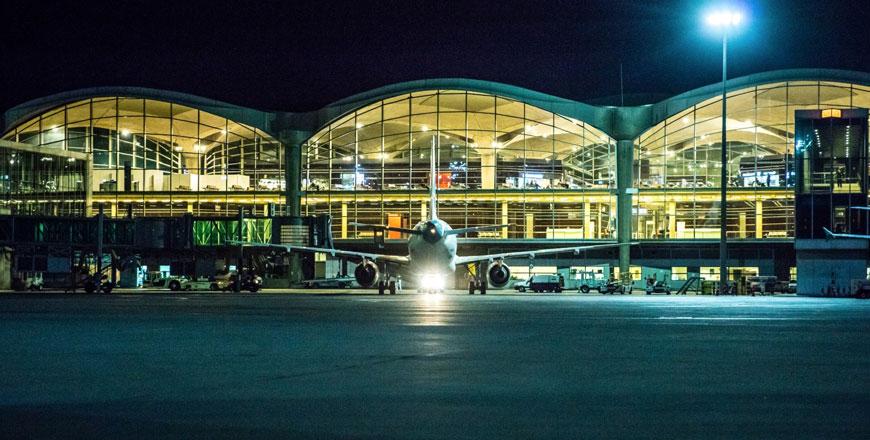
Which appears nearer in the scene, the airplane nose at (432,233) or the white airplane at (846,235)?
the airplane nose at (432,233)

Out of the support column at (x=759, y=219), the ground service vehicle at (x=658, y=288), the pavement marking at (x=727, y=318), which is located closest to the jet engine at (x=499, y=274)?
the ground service vehicle at (x=658, y=288)

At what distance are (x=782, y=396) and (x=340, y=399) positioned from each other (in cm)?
479

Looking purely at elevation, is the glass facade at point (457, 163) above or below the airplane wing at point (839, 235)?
above

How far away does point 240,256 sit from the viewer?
246 feet

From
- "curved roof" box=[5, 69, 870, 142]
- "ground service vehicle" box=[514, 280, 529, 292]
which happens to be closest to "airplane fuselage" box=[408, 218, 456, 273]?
"ground service vehicle" box=[514, 280, 529, 292]

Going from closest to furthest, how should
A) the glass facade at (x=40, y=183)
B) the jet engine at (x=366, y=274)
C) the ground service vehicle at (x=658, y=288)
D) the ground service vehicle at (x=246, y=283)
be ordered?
the jet engine at (x=366, y=274) < the ground service vehicle at (x=658, y=288) < the ground service vehicle at (x=246, y=283) < the glass facade at (x=40, y=183)

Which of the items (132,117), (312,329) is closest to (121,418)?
(312,329)

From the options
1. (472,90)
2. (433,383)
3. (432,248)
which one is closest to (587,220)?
(472,90)

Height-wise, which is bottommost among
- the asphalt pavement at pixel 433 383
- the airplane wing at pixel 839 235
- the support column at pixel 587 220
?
the asphalt pavement at pixel 433 383

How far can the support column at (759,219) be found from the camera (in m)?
86.4

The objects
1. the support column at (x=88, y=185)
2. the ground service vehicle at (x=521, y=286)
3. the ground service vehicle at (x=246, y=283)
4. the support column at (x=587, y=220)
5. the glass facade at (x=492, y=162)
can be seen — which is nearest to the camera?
the ground service vehicle at (x=246, y=283)

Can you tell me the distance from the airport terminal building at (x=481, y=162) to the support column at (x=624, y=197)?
0.14 m

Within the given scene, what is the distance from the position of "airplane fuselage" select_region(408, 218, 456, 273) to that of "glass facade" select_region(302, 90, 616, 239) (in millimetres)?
29838

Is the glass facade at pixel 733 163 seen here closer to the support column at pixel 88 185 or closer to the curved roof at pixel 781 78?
the curved roof at pixel 781 78
